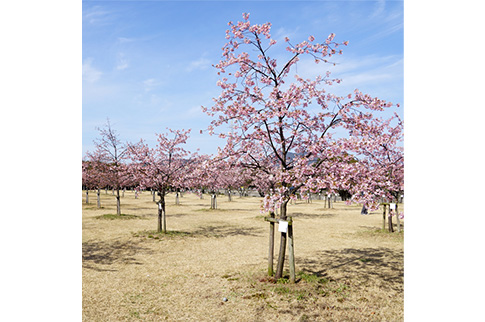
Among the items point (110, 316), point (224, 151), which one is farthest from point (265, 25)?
point (110, 316)

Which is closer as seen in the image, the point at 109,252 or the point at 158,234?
the point at 109,252

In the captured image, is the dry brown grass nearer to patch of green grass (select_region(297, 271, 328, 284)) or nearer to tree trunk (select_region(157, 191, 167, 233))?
patch of green grass (select_region(297, 271, 328, 284))

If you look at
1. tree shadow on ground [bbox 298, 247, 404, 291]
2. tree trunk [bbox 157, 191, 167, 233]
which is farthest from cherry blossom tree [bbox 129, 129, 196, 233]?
tree shadow on ground [bbox 298, 247, 404, 291]

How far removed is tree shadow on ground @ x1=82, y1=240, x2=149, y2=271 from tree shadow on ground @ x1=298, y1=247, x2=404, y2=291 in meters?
5.20

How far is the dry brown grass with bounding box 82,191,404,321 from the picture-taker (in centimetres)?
570

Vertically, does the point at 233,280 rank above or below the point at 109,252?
above

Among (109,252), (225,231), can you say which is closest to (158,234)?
(225,231)

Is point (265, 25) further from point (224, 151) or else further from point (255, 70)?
point (224, 151)

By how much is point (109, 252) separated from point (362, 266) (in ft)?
26.1

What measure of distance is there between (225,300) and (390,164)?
32.0 feet

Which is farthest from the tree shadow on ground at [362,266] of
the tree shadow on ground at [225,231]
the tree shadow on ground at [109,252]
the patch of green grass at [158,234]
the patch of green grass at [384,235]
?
the patch of green grass at [158,234]

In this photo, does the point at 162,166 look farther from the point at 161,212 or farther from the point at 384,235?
the point at 384,235

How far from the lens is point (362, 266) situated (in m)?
8.77

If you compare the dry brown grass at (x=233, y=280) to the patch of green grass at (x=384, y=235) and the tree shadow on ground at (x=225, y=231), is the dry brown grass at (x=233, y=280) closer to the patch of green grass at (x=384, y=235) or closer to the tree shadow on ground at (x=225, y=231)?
the patch of green grass at (x=384, y=235)
